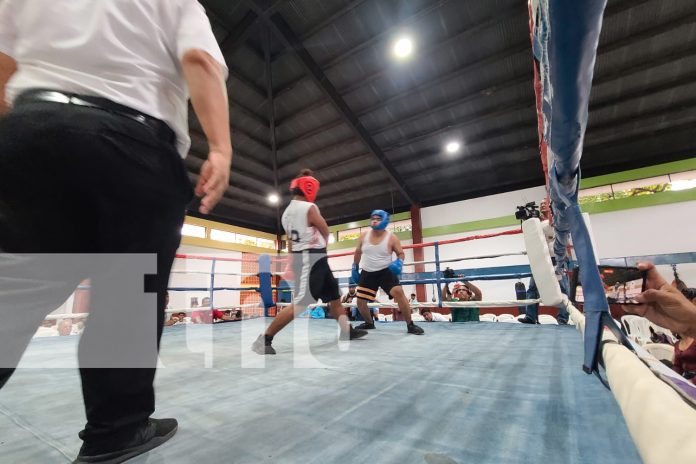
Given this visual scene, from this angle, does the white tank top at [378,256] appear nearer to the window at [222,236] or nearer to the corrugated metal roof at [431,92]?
the corrugated metal roof at [431,92]

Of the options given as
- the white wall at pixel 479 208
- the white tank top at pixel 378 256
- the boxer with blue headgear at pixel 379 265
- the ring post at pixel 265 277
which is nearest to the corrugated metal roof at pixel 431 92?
the white wall at pixel 479 208

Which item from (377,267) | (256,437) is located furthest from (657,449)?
(377,267)

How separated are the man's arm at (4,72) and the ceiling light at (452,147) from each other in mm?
7856

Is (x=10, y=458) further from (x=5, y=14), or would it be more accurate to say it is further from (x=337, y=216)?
(x=337, y=216)

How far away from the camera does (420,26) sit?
4.98 metres

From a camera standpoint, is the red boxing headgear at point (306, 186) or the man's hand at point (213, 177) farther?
the red boxing headgear at point (306, 186)

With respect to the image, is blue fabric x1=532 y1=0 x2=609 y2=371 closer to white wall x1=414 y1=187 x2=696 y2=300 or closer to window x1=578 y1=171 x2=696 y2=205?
white wall x1=414 y1=187 x2=696 y2=300

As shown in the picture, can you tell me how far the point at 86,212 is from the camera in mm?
488

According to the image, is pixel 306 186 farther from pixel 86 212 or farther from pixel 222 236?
pixel 222 236

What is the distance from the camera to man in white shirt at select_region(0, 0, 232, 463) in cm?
45

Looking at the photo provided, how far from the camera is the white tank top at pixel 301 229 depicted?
2051mm

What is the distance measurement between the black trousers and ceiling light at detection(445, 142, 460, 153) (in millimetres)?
7774

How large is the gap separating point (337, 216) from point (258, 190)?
301 centimetres

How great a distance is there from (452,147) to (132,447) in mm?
8051
